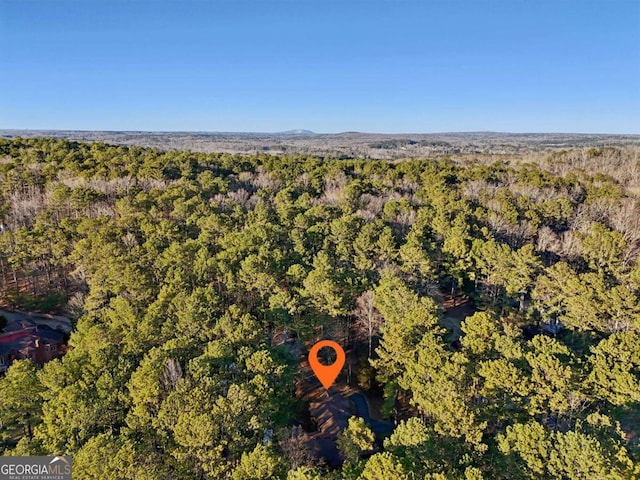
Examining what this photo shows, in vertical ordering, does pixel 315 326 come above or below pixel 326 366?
above

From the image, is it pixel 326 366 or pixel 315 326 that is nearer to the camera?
pixel 326 366

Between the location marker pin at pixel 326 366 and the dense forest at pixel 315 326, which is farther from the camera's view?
the location marker pin at pixel 326 366

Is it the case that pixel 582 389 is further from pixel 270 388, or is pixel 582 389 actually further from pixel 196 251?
pixel 196 251

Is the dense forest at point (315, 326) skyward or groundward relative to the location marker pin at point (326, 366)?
skyward

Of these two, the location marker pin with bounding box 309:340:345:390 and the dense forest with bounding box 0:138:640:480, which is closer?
the dense forest with bounding box 0:138:640:480
